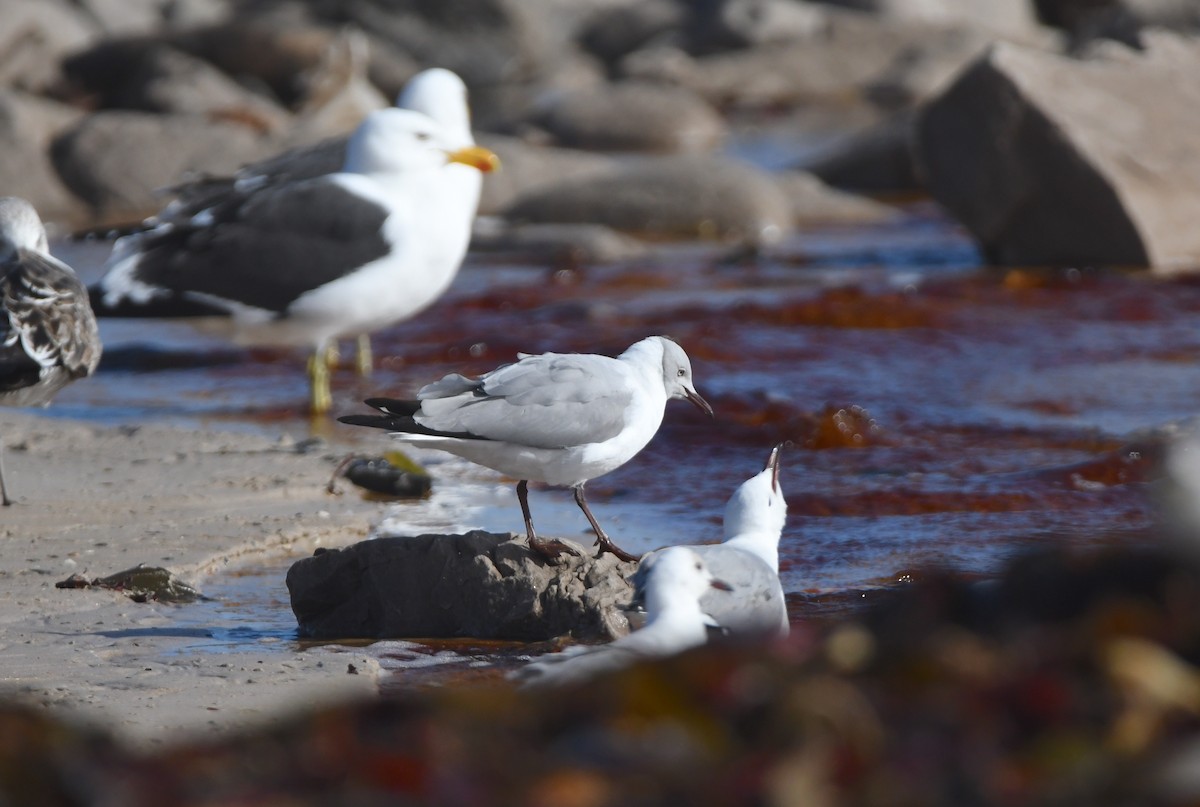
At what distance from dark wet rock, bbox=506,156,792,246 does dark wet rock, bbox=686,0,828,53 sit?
1364 cm

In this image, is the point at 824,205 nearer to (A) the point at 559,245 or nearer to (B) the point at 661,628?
(A) the point at 559,245

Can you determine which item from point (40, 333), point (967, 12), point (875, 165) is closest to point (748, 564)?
point (40, 333)

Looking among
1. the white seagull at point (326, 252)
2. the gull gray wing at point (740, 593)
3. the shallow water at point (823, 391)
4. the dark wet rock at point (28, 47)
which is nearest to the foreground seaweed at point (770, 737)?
the gull gray wing at point (740, 593)

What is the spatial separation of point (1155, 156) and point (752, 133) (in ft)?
38.9

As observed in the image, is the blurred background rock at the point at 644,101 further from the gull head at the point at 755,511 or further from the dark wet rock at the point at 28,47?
the gull head at the point at 755,511

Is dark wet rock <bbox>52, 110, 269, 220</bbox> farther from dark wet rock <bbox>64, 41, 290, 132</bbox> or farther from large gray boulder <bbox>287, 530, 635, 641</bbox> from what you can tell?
large gray boulder <bbox>287, 530, 635, 641</bbox>

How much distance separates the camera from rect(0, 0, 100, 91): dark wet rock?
22531mm

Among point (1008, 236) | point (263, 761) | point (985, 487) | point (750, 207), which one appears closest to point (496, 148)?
point (750, 207)

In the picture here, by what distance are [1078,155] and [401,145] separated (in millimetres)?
5534

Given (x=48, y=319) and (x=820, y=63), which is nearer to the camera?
(x=48, y=319)

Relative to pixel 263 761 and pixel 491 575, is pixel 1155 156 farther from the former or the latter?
pixel 263 761

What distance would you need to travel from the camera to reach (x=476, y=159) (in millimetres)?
7746

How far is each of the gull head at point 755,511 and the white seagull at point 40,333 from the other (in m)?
2.87

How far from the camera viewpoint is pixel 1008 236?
494 inches
